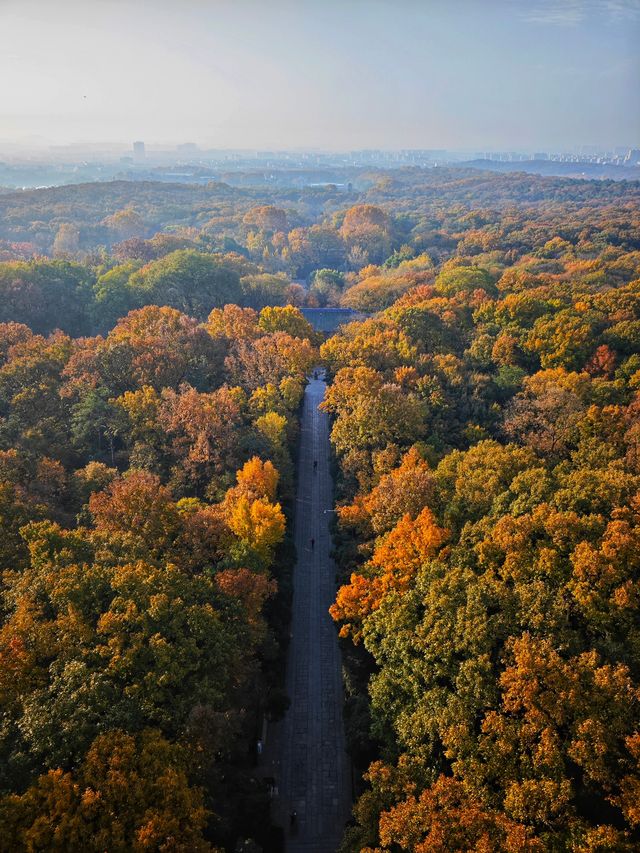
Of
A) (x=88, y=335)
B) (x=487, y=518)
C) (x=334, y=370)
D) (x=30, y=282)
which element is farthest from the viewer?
(x=88, y=335)

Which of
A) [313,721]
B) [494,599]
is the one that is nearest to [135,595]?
[313,721]

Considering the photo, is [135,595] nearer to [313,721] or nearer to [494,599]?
[313,721]

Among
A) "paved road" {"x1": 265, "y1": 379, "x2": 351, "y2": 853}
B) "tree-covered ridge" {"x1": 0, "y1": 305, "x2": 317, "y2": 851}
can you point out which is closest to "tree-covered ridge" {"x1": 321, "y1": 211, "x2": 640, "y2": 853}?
"paved road" {"x1": 265, "y1": 379, "x2": 351, "y2": 853}

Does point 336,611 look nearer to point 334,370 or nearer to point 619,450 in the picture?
point 619,450

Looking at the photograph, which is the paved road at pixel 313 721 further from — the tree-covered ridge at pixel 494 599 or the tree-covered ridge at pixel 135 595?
the tree-covered ridge at pixel 494 599

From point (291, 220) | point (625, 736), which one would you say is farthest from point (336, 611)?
point (291, 220)

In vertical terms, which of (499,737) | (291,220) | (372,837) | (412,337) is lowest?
(372,837)

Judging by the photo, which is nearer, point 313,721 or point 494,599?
point 494,599
